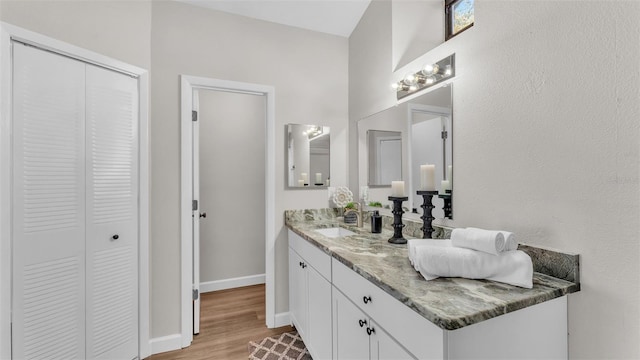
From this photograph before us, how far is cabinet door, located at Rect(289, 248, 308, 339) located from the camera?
6.58 feet

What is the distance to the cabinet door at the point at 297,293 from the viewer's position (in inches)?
79.0

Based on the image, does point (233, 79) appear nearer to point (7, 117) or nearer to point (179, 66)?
point (179, 66)

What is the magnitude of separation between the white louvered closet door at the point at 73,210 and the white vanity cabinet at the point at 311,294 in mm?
1107

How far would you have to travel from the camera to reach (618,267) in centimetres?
91

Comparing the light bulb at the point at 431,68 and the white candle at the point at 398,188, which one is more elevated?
the light bulb at the point at 431,68

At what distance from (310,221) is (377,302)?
4.57ft

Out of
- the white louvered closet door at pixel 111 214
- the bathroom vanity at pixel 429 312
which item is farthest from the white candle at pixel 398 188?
the white louvered closet door at pixel 111 214

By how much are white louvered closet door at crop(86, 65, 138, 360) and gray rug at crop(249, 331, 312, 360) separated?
0.82 metres

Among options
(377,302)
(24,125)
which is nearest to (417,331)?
(377,302)

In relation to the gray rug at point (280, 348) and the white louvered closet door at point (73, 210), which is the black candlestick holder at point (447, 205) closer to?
the gray rug at point (280, 348)

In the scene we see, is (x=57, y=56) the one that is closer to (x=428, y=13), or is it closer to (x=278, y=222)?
(x=278, y=222)

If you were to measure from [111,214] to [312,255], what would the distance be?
1305 millimetres

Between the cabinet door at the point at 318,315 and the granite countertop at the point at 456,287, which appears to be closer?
the granite countertop at the point at 456,287

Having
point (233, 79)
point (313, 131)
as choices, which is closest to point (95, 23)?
point (233, 79)
